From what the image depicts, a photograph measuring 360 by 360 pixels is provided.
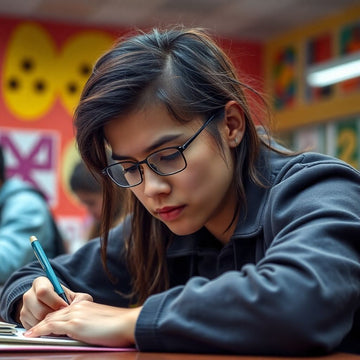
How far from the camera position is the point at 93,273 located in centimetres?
138

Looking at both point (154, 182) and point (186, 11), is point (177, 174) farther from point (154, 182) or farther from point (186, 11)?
point (186, 11)

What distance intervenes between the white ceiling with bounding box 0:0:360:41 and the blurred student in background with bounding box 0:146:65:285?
301 cm

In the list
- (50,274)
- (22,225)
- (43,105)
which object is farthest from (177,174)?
(43,105)

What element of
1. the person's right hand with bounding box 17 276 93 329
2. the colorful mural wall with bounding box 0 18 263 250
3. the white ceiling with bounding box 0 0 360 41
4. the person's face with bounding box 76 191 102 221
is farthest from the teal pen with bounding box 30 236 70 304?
the colorful mural wall with bounding box 0 18 263 250

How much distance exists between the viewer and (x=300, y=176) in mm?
1009

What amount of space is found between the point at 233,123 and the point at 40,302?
0.42m

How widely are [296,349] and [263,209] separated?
0.36 meters

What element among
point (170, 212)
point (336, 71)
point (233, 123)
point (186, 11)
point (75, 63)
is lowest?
point (170, 212)

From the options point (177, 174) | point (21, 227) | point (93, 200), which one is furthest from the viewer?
point (93, 200)

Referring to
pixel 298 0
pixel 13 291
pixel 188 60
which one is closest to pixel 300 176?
pixel 188 60

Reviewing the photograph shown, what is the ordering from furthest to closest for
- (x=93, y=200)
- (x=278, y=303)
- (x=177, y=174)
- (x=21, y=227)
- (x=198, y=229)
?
(x=93, y=200), (x=21, y=227), (x=198, y=229), (x=177, y=174), (x=278, y=303)

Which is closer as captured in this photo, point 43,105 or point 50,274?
point 50,274

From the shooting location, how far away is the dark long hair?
41.1 inches

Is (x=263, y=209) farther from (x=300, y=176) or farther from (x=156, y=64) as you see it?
(x=156, y=64)
